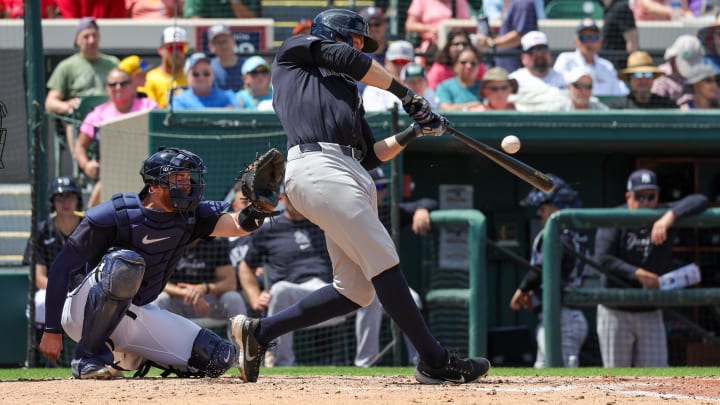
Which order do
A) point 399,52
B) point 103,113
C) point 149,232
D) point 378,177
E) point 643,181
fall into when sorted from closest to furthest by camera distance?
point 149,232 < point 643,181 < point 378,177 < point 103,113 < point 399,52

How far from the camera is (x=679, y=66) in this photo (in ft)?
35.9

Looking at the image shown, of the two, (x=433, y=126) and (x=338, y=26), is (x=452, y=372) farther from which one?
(x=338, y=26)

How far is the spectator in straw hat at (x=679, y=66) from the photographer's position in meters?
10.8

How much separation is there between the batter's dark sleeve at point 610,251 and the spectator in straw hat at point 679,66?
2053mm

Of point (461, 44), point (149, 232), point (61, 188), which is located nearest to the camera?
point (149, 232)

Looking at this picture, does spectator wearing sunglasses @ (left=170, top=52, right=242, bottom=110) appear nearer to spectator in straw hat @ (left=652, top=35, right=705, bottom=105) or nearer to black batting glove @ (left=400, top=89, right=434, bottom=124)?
spectator in straw hat @ (left=652, top=35, right=705, bottom=105)

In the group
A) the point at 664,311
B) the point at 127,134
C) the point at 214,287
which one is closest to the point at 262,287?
the point at 214,287

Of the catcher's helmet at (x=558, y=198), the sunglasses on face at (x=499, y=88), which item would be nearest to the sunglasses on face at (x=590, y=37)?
the sunglasses on face at (x=499, y=88)

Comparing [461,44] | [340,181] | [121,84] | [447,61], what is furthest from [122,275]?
[447,61]

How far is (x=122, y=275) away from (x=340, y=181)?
3.68 ft

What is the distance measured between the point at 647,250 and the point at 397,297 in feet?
14.1

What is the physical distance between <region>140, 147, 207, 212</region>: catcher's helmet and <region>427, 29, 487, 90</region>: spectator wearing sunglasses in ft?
16.8

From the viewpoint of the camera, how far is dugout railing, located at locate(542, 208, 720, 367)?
333 inches

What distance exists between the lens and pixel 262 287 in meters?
9.23
